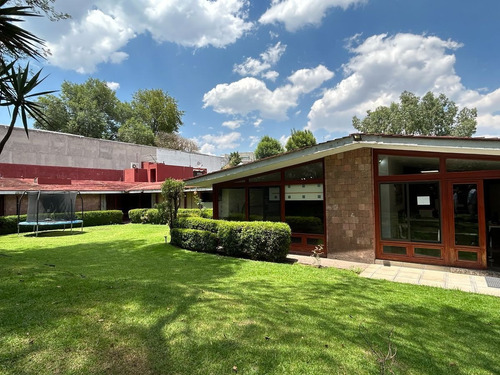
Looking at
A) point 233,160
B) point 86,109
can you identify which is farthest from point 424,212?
point 86,109

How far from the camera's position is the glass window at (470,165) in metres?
6.15

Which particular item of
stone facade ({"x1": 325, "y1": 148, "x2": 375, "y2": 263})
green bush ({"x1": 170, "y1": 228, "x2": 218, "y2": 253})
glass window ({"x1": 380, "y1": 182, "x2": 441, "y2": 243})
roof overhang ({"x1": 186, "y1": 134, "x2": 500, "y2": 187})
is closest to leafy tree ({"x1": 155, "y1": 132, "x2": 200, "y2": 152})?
green bush ({"x1": 170, "y1": 228, "x2": 218, "y2": 253})

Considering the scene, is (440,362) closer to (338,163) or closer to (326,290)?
(326,290)

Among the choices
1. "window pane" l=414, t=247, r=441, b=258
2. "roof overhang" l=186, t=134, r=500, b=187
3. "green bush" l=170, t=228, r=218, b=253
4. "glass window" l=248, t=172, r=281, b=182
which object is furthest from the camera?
"glass window" l=248, t=172, r=281, b=182

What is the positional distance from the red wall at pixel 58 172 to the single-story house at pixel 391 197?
808 inches

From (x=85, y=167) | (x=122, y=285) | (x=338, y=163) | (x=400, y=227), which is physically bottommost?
(x=122, y=285)

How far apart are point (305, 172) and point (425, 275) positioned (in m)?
4.40

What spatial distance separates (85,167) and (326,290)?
1080 inches

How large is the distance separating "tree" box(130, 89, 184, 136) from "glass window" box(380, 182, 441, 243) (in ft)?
146

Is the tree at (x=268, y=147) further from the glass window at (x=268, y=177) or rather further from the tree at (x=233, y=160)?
the glass window at (x=268, y=177)

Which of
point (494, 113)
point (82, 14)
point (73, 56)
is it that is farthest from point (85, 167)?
point (494, 113)

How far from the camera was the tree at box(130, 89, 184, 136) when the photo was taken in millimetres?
45531

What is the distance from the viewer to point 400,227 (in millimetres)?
7312

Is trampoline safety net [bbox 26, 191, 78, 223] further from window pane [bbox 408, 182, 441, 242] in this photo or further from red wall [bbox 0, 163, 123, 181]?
window pane [bbox 408, 182, 441, 242]
